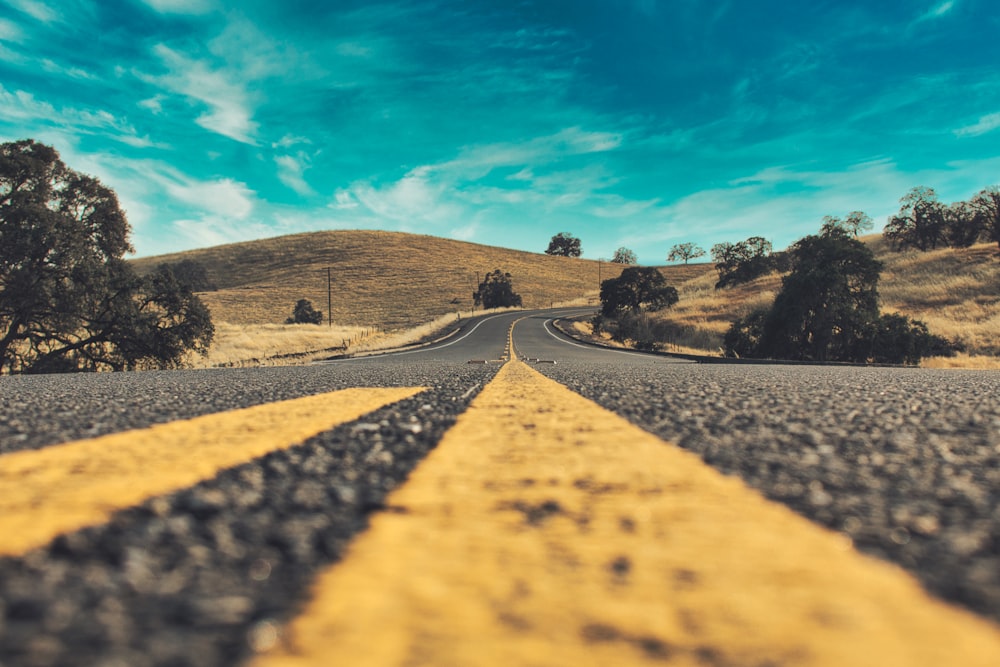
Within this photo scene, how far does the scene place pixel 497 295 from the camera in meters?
62.5

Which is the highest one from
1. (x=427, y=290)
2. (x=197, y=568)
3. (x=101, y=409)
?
(x=427, y=290)

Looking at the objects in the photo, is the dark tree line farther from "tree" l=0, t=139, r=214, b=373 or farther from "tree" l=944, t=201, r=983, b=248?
"tree" l=0, t=139, r=214, b=373

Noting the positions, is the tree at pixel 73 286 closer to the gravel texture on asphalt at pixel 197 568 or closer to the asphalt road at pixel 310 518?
the asphalt road at pixel 310 518

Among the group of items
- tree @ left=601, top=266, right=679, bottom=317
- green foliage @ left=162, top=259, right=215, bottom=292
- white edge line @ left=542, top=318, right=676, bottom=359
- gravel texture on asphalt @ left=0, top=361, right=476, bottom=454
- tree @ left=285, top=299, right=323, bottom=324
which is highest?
green foliage @ left=162, top=259, right=215, bottom=292

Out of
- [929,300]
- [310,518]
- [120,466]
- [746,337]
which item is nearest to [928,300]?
[929,300]

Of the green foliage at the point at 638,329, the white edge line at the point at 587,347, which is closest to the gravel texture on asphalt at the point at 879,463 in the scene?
the white edge line at the point at 587,347

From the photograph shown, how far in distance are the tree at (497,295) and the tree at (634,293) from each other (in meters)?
21.0

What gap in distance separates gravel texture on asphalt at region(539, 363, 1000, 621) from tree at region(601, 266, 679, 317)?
127 ft

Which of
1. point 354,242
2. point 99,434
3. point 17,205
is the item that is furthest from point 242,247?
point 99,434

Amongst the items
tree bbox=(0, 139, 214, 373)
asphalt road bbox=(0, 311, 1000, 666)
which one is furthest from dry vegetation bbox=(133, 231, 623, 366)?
asphalt road bbox=(0, 311, 1000, 666)

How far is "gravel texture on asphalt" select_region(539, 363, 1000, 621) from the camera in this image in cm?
101

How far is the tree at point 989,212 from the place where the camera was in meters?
45.3

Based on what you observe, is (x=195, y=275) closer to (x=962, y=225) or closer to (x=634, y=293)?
(x=634, y=293)

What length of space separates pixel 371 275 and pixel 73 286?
60.8 metres
